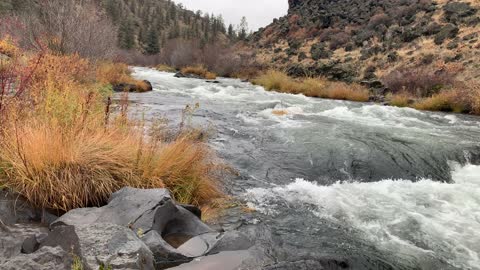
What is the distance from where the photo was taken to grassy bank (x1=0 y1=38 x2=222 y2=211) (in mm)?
3961

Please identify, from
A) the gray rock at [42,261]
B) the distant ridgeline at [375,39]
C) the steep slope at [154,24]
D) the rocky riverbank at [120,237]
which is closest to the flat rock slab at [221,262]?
the rocky riverbank at [120,237]

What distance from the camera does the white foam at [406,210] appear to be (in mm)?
4301

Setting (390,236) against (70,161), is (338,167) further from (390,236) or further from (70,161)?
(70,161)

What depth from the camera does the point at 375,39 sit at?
28484 mm

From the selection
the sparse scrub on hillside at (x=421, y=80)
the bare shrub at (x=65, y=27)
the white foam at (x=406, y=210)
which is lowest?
the white foam at (x=406, y=210)

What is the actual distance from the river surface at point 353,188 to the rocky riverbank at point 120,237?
1.49 ft

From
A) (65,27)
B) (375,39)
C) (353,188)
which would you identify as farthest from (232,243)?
(375,39)

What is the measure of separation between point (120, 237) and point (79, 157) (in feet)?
4.68

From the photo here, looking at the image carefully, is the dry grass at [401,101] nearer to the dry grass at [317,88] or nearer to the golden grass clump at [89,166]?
the dry grass at [317,88]

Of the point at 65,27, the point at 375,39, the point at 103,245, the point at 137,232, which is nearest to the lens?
the point at 103,245

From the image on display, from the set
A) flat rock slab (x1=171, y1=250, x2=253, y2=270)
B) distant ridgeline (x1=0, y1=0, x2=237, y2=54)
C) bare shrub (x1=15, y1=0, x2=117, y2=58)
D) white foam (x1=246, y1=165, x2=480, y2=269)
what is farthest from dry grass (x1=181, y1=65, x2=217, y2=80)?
flat rock slab (x1=171, y1=250, x2=253, y2=270)

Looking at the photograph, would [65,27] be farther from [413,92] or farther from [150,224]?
[413,92]

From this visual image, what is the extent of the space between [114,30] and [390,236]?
668 inches

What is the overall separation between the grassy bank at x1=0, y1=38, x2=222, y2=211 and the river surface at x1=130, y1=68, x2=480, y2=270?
0.65 m
